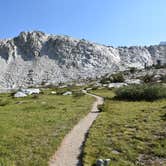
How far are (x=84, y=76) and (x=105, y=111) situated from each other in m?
143

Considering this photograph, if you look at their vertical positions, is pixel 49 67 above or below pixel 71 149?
above

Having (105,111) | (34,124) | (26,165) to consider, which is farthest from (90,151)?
(105,111)

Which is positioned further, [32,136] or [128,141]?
[32,136]

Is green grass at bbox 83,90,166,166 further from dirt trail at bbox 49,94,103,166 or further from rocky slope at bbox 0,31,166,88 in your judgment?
rocky slope at bbox 0,31,166,88

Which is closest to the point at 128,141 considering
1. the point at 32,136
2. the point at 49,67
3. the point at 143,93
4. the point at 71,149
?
the point at 71,149

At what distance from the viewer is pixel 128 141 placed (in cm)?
1864

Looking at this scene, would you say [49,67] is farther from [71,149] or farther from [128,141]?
[71,149]

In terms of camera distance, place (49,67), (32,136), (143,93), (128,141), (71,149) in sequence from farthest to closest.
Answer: (49,67) < (143,93) < (32,136) < (128,141) < (71,149)

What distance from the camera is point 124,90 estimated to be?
4991 cm

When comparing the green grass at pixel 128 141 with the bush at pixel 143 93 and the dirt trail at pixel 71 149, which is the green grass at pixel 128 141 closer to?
the dirt trail at pixel 71 149

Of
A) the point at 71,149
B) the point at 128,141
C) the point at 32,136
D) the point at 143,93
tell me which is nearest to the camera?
the point at 71,149

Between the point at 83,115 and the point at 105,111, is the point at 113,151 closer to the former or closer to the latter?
the point at 83,115

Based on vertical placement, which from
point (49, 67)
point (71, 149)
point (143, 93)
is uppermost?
point (49, 67)

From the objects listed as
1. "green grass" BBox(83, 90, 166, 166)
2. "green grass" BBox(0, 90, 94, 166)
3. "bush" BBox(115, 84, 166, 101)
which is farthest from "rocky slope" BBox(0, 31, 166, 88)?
"green grass" BBox(83, 90, 166, 166)
